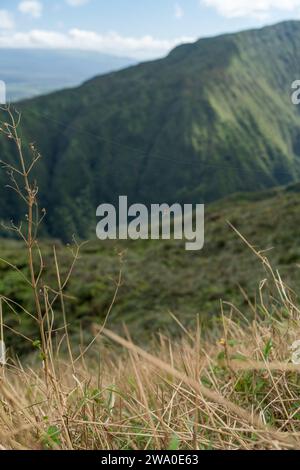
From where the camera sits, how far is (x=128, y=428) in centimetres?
152

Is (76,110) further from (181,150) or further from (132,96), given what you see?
(181,150)

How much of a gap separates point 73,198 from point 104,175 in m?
12.7

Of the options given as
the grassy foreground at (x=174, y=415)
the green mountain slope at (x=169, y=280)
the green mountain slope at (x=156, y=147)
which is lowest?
the green mountain slope at (x=169, y=280)

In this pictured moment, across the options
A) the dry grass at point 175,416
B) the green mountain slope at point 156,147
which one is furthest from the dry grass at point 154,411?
the green mountain slope at point 156,147

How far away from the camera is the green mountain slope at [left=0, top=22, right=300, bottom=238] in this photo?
520ft

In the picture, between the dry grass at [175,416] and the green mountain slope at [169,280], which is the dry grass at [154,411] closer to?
the dry grass at [175,416]

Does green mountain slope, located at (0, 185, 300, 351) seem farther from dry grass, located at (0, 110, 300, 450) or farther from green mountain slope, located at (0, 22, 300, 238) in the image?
green mountain slope, located at (0, 22, 300, 238)

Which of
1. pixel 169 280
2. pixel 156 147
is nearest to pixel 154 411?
pixel 169 280

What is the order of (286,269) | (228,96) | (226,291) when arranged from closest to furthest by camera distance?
(286,269) → (226,291) → (228,96)

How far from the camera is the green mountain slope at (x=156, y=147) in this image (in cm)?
15838

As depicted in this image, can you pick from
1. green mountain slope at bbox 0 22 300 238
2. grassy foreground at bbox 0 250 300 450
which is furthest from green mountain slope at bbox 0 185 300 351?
green mountain slope at bbox 0 22 300 238

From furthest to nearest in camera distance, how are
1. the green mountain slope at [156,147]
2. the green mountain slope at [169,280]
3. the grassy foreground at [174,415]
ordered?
the green mountain slope at [156,147] < the green mountain slope at [169,280] < the grassy foreground at [174,415]

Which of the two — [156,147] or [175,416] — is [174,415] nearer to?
[175,416]
